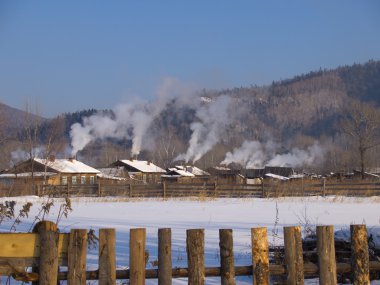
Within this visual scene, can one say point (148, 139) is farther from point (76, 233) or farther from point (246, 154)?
point (76, 233)

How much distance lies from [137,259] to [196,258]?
0.46 meters

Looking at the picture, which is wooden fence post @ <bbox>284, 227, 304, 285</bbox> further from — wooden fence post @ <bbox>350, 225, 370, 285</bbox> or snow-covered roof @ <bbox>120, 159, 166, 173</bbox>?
snow-covered roof @ <bbox>120, 159, 166, 173</bbox>

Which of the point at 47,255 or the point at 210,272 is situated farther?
the point at 210,272

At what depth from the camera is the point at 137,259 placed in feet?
13.7

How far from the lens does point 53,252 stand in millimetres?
3902

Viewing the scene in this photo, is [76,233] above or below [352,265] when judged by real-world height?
above

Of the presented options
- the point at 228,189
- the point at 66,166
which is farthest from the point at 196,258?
the point at 66,166

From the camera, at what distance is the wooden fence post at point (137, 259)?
4.16m

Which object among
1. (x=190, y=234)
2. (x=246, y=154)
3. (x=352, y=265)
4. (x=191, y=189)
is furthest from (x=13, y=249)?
(x=246, y=154)

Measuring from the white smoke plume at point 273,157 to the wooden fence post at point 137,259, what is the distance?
119m

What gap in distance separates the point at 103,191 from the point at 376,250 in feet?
109

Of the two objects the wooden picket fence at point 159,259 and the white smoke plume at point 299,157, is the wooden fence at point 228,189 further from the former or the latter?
the white smoke plume at point 299,157

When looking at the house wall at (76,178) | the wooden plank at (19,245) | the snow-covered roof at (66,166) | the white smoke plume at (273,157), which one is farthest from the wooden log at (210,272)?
the white smoke plume at (273,157)

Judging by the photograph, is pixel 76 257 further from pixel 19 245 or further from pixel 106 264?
pixel 19 245
